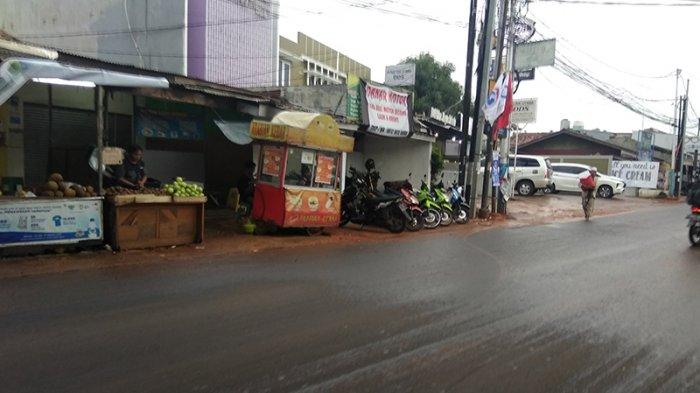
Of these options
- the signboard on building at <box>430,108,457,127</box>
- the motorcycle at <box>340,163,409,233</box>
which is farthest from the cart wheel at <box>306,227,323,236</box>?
the signboard on building at <box>430,108,457,127</box>

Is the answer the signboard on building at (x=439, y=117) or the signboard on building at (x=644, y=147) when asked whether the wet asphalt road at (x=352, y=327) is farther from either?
the signboard on building at (x=644, y=147)

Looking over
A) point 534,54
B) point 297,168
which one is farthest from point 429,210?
point 534,54

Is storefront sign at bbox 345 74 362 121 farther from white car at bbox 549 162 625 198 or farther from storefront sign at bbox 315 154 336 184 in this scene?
white car at bbox 549 162 625 198

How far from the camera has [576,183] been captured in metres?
27.9

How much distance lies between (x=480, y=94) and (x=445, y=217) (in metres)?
4.08

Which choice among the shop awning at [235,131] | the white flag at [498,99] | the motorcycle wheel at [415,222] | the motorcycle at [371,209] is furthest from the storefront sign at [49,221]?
the white flag at [498,99]

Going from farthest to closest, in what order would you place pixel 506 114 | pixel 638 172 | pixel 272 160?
pixel 638 172 → pixel 506 114 → pixel 272 160

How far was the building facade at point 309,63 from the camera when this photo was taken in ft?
87.8

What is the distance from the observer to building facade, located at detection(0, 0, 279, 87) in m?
18.3

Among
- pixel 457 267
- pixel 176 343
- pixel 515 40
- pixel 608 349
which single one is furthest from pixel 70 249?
pixel 515 40

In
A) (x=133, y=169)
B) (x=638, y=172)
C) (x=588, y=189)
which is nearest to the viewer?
(x=133, y=169)

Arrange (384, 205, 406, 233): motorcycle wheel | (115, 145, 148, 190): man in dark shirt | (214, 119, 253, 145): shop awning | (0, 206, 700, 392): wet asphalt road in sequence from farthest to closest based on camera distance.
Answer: (384, 205, 406, 233): motorcycle wheel, (214, 119, 253, 145): shop awning, (115, 145, 148, 190): man in dark shirt, (0, 206, 700, 392): wet asphalt road

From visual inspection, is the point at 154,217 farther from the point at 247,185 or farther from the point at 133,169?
the point at 247,185

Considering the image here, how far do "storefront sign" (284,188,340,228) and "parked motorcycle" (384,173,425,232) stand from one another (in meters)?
2.13
